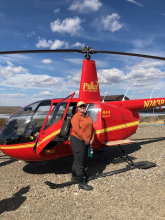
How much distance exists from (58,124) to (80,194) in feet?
5.52

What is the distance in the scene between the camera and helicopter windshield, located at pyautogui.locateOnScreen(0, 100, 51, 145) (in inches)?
185

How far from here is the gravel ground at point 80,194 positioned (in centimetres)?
338

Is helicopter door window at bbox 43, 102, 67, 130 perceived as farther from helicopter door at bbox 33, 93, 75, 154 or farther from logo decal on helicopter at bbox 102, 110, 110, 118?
logo decal on helicopter at bbox 102, 110, 110, 118

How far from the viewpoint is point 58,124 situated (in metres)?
4.59

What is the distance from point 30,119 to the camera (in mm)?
5043

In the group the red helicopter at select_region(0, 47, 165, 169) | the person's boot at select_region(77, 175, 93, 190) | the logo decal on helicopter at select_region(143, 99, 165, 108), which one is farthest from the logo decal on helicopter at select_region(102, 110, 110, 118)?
the logo decal on helicopter at select_region(143, 99, 165, 108)

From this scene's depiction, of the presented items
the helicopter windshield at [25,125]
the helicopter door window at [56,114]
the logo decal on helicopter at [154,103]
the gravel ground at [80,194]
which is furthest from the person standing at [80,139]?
the logo decal on helicopter at [154,103]

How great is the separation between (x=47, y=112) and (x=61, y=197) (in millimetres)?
2160

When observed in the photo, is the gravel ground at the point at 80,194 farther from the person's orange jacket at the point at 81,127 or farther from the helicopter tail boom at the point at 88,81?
the helicopter tail boom at the point at 88,81

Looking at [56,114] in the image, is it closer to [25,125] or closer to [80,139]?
[25,125]

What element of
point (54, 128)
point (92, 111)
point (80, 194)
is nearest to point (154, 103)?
point (92, 111)

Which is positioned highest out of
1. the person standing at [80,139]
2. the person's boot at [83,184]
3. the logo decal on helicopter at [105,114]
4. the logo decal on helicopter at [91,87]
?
the logo decal on helicopter at [91,87]

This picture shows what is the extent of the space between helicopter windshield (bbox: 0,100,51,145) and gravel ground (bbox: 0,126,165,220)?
1.17 meters

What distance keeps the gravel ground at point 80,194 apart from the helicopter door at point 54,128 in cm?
100
